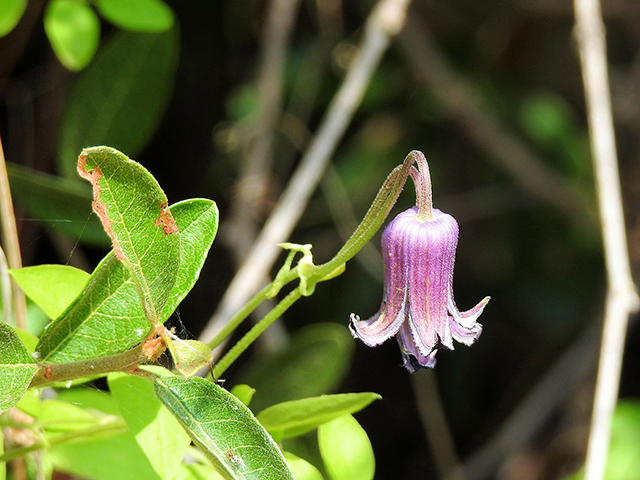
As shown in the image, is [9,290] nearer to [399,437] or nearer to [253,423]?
[253,423]

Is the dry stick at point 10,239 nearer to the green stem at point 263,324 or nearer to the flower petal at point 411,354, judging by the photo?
the green stem at point 263,324

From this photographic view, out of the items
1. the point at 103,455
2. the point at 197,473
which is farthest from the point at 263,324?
the point at 103,455

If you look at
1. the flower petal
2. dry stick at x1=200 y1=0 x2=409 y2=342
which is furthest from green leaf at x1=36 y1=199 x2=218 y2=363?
dry stick at x1=200 y1=0 x2=409 y2=342

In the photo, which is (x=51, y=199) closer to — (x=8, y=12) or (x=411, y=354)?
(x=8, y=12)

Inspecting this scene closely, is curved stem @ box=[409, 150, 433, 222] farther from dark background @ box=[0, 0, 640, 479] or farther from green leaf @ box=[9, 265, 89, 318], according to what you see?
dark background @ box=[0, 0, 640, 479]

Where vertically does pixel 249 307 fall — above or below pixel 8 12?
below
